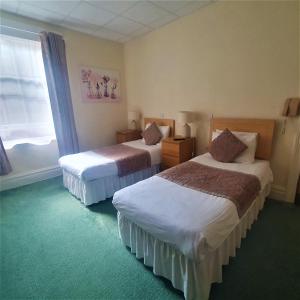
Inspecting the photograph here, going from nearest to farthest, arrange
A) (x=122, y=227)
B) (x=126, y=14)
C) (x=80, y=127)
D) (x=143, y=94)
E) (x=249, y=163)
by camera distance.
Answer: (x=122, y=227), (x=249, y=163), (x=126, y=14), (x=80, y=127), (x=143, y=94)

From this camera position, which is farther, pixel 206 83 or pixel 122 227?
pixel 206 83

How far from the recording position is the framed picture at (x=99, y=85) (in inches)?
148

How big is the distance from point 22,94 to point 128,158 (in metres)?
2.17

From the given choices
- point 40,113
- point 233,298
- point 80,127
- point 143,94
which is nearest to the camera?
point 233,298

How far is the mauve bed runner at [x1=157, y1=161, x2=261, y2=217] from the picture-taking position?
63.7 inches

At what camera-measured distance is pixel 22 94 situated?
3.13 metres

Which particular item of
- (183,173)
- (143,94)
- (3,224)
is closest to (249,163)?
(183,173)

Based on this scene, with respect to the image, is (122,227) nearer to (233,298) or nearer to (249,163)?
(233,298)

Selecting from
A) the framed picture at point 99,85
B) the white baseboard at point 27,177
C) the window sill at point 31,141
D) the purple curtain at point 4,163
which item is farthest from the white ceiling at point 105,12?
the white baseboard at point 27,177

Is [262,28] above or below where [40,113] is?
above

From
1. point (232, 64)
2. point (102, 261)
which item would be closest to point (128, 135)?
point (232, 64)

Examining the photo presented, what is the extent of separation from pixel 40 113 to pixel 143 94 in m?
2.11

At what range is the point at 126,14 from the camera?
9.60 ft

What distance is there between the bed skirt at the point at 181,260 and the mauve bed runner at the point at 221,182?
313mm
